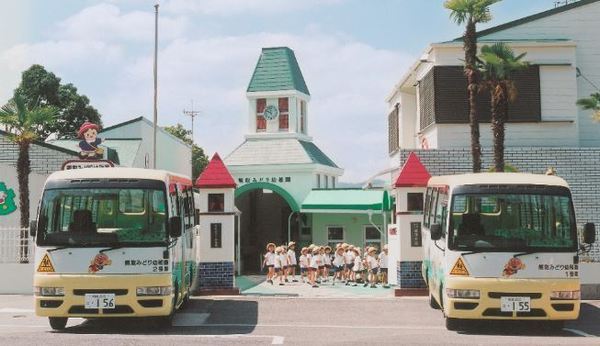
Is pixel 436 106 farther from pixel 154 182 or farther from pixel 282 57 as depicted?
pixel 282 57

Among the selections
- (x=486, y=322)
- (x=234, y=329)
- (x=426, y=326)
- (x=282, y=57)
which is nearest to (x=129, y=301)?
(x=234, y=329)

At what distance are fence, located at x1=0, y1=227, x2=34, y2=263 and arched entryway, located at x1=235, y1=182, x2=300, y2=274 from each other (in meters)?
19.1

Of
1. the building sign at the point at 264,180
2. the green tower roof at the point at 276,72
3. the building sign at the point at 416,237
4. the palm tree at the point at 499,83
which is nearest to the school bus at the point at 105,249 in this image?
the building sign at the point at 416,237

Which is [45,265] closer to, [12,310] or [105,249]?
[105,249]

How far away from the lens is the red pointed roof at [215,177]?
63.6 feet

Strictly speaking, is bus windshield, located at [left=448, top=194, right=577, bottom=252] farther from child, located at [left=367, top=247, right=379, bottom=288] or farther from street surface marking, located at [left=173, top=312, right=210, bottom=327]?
child, located at [left=367, top=247, right=379, bottom=288]

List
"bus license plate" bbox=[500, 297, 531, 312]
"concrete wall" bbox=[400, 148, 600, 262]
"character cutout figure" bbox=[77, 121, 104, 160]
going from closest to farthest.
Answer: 1. "bus license plate" bbox=[500, 297, 531, 312]
2. "concrete wall" bbox=[400, 148, 600, 262]
3. "character cutout figure" bbox=[77, 121, 104, 160]

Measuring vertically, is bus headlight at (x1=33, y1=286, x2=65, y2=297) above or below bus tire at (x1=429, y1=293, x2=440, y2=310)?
above

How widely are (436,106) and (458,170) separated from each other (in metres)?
2.25

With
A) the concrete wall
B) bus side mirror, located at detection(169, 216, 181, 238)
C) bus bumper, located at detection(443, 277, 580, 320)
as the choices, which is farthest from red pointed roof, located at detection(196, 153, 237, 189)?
bus bumper, located at detection(443, 277, 580, 320)

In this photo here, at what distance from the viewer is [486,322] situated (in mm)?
13594

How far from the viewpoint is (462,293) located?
11.7 meters

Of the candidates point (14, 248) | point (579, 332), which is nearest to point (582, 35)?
point (579, 332)

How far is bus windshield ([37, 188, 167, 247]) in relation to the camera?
463 inches
